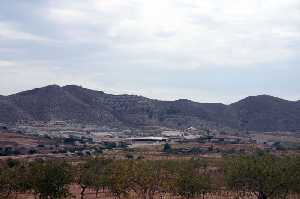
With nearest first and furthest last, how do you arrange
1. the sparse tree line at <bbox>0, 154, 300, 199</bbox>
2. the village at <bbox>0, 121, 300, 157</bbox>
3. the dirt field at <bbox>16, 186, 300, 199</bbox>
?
1. the sparse tree line at <bbox>0, 154, 300, 199</bbox>
2. the dirt field at <bbox>16, 186, 300, 199</bbox>
3. the village at <bbox>0, 121, 300, 157</bbox>

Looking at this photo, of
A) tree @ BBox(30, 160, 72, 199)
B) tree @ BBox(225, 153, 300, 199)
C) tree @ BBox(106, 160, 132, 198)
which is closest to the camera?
tree @ BBox(30, 160, 72, 199)

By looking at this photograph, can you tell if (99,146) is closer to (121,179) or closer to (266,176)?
(121,179)

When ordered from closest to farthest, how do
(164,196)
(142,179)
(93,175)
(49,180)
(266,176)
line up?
(49,180), (266,176), (142,179), (93,175), (164,196)

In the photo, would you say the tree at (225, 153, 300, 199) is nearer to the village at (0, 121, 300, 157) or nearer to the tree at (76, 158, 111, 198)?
the tree at (76, 158, 111, 198)

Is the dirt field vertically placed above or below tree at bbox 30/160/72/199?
below

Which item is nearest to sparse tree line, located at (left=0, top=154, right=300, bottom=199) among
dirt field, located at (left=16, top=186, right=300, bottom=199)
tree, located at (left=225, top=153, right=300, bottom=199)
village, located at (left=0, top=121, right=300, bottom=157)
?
tree, located at (left=225, top=153, right=300, bottom=199)

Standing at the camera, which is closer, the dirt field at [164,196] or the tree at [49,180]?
the tree at [49,180]

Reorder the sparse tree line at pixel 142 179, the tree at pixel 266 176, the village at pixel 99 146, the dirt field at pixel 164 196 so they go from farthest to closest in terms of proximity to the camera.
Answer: the village at pixel 99 146, the dirt field at pixel 164 196, the tree at pixel 266 176, the sparse tree line at pixel 142 179

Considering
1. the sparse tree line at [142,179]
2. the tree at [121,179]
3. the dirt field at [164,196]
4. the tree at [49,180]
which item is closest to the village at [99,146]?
the dirt field at [164,196]

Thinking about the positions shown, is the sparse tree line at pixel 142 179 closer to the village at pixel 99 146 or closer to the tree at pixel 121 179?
the tree at pixel 121 179

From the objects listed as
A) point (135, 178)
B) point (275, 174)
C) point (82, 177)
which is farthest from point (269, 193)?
point (82, 177)

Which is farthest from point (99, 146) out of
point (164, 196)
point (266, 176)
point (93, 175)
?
point (266, 176)

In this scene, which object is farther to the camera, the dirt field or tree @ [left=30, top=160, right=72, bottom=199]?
the dirt field

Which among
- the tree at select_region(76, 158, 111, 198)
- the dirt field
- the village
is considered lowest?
the dirt field
